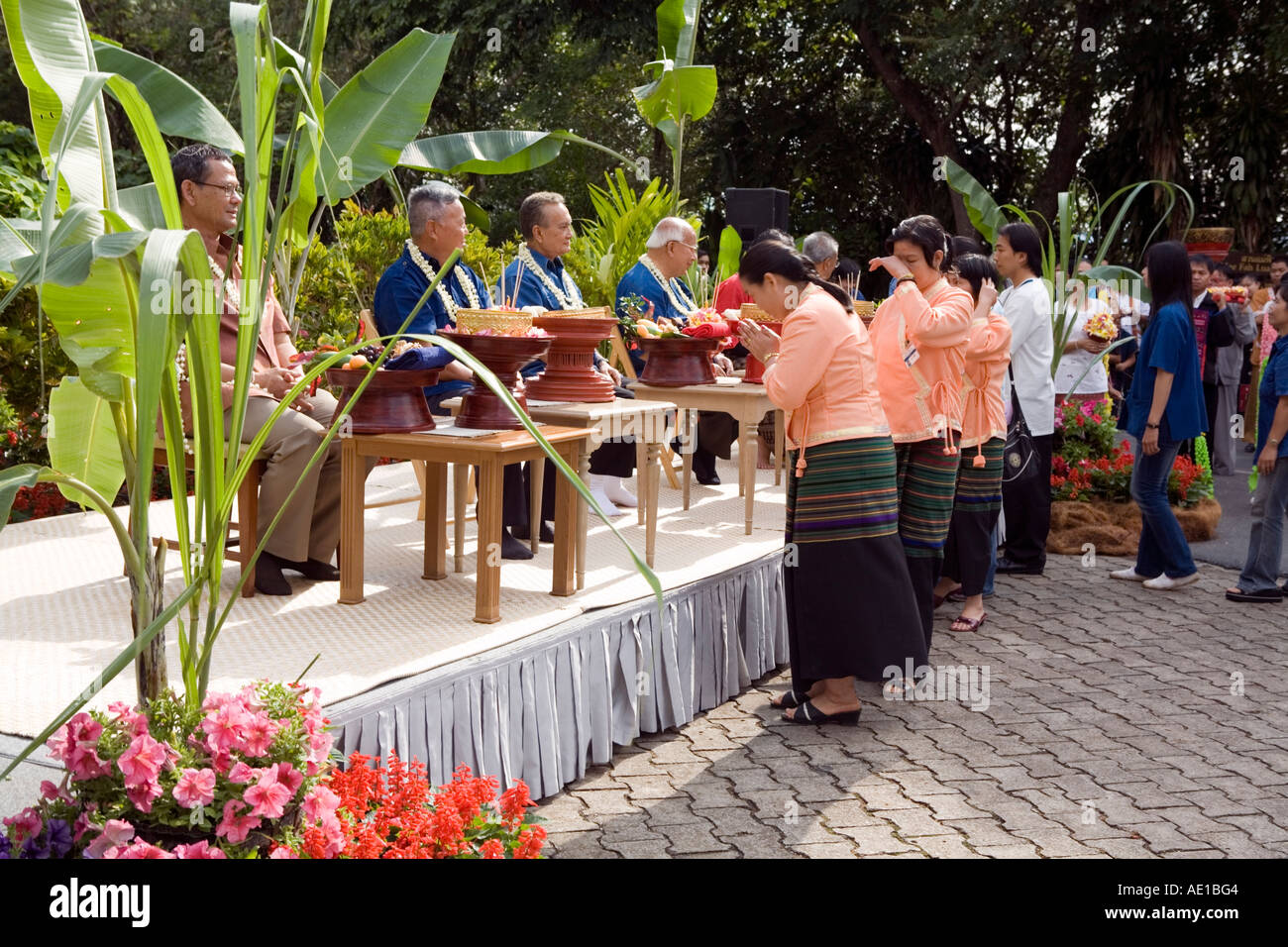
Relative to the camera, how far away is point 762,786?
14.0ft

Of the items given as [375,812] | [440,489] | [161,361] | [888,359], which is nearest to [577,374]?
[440,489]

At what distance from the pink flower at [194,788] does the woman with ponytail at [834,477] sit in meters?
2.40

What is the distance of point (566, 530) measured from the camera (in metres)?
4.73

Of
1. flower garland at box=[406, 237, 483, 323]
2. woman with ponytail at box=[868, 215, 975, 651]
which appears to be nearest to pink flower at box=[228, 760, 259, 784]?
flower garland at box=[406, 237, 483, 323]

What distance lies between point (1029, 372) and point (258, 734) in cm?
504

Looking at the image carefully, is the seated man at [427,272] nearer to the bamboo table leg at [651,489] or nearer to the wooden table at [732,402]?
the bamboo table leg at [651,489]

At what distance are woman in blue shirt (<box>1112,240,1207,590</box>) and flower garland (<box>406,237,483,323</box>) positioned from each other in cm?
333

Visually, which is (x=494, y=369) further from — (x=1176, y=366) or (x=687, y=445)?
(x=1176, y=366)

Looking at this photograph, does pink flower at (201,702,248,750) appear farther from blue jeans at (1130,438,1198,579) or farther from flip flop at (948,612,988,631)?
blue jeans at (1130,438,1198,579)

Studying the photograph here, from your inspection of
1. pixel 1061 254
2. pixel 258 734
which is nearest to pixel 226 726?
pixel 258 734

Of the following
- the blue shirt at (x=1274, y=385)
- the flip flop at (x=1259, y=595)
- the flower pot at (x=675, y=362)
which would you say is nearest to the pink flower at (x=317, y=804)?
the flower pot at (x=675, y=362)

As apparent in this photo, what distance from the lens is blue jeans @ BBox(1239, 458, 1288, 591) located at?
6492mm

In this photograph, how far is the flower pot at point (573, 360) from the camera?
512 cm
